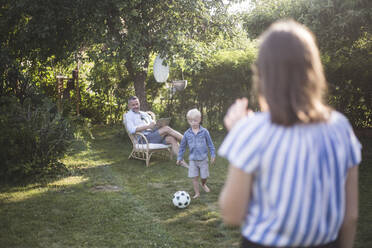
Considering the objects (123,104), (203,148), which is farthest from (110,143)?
(203,148)

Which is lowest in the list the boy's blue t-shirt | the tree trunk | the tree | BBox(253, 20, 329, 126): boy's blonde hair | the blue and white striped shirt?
the boy's blue t-shirt

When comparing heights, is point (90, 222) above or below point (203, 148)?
below

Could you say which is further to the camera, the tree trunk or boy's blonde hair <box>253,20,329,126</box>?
the tree trunk

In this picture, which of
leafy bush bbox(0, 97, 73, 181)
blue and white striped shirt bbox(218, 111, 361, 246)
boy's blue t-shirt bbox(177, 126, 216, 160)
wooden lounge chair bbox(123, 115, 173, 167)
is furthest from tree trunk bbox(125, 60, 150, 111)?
blue and white striped shirt bbox(218, 111, 361, 246)

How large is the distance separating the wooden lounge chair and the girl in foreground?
254 inches

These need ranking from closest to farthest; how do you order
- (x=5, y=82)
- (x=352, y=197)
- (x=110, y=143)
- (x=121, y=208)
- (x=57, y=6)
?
(x=352, y=197) < (x=121, y=208) < (x=5, y=82) < (x=57, y=6) < (x=110, y=143)

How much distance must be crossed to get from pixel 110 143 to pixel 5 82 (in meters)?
3.78

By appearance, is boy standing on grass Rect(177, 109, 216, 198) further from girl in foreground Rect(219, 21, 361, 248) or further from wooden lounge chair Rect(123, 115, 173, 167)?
girl in foreground Rect(219, 21, 361, 248)

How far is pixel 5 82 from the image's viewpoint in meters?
6.64

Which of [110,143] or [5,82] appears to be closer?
[5,82]

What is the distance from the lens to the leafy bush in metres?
5.99

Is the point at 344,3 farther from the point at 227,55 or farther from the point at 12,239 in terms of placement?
the point at 12,239

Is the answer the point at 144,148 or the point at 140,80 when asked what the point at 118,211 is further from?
the point at 140,80

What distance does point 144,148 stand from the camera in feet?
25.4
